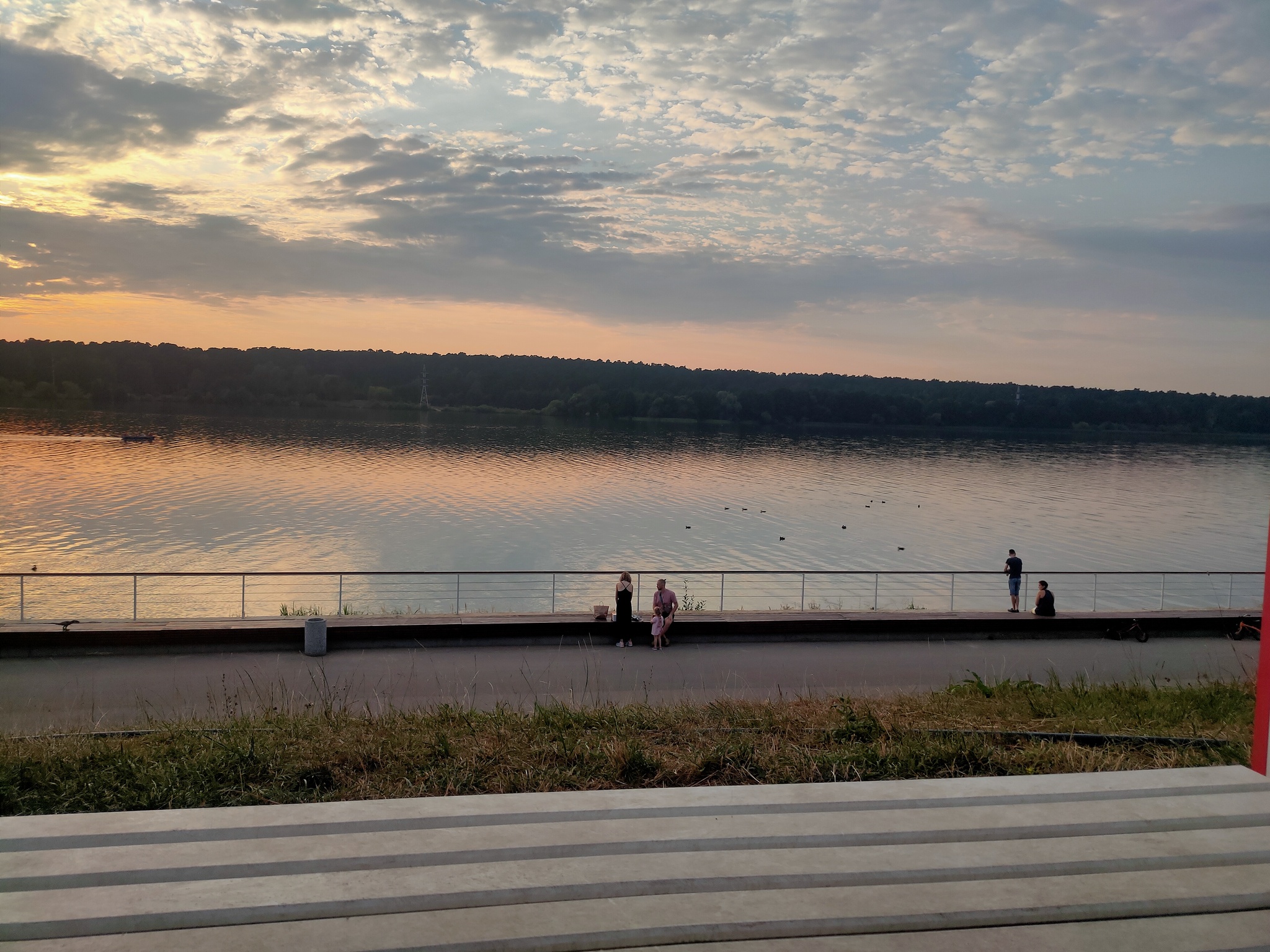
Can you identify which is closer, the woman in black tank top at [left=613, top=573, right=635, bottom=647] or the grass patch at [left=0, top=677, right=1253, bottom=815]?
the grass patch at [left=0, top=677, right=1253, bottom=815]

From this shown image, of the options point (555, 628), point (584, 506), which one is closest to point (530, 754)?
point (555, 628)

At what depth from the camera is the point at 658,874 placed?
3.22 metres

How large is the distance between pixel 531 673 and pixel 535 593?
19.4 metres

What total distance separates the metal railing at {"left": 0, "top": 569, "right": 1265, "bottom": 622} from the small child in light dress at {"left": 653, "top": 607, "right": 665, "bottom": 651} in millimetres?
11412

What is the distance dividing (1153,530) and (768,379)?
382ft

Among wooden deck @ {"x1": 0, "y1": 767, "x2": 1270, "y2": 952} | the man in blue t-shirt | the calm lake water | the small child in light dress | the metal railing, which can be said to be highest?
wooden deck @ {"x1": 0, "y1": 767, "x2": 1270, "y2": 952}

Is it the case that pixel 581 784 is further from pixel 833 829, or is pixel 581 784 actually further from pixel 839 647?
pixel 839 647

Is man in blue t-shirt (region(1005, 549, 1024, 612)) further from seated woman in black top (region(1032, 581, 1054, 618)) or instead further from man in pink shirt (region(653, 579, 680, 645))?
man in pink shirt (region(653, 579, 680, 645))

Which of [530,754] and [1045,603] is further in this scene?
[1045,603]

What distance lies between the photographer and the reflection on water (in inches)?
1613

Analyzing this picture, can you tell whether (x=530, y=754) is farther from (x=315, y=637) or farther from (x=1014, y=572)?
(x=1014, y=572)

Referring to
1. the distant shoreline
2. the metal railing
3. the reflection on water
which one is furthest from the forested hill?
the metal railing

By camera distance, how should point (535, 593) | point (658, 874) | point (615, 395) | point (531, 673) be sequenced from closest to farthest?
point (658, 874) → point (531, 673) → point (535, 593) → point (615, 395)

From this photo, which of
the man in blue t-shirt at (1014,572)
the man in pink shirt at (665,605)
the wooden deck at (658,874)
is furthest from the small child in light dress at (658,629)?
the man in blue t-shirt at (1014,572)
